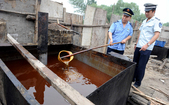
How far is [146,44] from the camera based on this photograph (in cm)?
230

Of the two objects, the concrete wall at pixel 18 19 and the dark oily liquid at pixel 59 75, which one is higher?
the concrete wall at pixel 18 19

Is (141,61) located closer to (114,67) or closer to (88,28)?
(114,67)

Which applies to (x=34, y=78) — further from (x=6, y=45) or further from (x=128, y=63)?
(x=128, y=63)

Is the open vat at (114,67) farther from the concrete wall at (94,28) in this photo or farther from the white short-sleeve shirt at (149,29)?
the concrete wall at (94,28)

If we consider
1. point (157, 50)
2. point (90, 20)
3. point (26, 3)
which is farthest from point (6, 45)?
point (157, 50)

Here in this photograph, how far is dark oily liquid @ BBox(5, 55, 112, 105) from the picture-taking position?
164 centimetres

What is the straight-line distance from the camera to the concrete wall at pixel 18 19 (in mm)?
3348

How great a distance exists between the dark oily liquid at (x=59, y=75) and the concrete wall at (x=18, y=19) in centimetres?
161

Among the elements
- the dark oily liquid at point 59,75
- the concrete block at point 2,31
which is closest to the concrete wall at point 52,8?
the concrete block at point 2,31

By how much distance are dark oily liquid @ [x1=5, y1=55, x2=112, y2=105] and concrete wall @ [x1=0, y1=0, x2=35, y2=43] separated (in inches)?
63.5

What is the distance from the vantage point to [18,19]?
3615 millimetres

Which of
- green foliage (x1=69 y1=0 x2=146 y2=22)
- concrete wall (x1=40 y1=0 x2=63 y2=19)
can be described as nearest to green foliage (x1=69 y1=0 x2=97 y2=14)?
green foliage (x1=69 y1=0 x2=146 y2=22)

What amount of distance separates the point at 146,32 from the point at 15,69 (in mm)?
3146

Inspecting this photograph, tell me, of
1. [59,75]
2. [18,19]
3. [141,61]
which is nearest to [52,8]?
[18,19]
